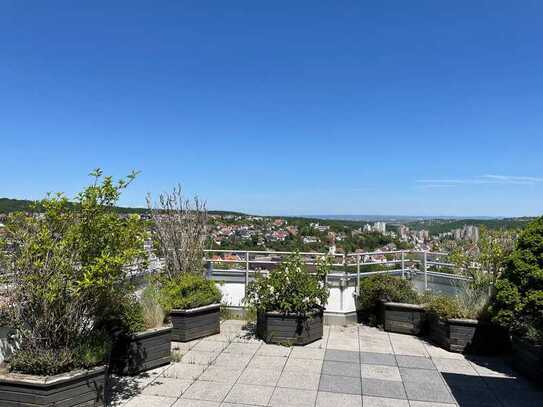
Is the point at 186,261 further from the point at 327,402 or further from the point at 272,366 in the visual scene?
the point at 327,402

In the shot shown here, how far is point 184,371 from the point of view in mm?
3988

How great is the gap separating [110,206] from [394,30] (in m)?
6.22

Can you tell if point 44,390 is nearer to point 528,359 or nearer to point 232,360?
point 232,360

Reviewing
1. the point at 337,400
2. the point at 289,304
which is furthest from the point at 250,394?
the point at 289,304

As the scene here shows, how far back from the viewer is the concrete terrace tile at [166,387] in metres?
3.42

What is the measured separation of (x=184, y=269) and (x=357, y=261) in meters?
2.96

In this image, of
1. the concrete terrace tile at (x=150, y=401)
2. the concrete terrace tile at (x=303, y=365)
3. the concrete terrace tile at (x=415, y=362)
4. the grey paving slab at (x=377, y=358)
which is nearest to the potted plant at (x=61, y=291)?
the concrete terrace tile at (x=150, y=401)

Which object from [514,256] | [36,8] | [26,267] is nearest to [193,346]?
[26,267]

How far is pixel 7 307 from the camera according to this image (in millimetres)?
2904

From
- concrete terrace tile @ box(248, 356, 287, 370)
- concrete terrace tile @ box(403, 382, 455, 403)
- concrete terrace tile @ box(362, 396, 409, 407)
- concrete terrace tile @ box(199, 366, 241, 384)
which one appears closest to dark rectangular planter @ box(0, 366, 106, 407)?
concrete terrace tile @ box(199, 366, 241, 384)

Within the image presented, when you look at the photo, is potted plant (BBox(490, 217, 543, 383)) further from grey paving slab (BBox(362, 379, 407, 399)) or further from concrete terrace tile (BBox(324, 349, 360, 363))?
concrete terrace tile (BBox(324, 349, 360, 363))

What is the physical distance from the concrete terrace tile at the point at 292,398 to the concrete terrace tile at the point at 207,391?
0.47 metres

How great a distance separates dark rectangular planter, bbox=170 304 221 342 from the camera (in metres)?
5.02

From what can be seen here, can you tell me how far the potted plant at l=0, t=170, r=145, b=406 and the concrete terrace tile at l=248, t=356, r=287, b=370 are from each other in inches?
68.2
